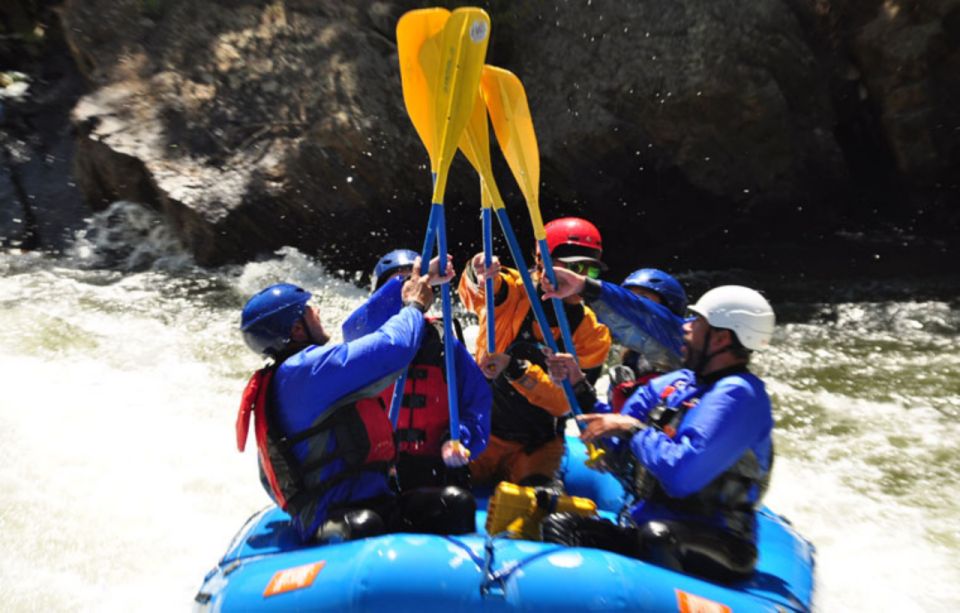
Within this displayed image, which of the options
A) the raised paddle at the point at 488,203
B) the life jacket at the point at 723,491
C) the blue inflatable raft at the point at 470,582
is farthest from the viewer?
the raised paddle at the point at 488,203

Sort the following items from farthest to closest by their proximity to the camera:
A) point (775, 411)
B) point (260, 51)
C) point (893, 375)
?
point (260, 51), point (893, 375), point (775, 411)

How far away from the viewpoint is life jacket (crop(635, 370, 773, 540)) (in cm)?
249

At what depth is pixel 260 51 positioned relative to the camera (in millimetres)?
8062

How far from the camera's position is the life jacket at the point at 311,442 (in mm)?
2584

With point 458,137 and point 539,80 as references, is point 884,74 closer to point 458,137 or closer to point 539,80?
point 539,80

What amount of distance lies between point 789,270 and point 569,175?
7.18 feet

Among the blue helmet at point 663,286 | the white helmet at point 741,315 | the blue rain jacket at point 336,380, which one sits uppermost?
the white helmet at point 741,315

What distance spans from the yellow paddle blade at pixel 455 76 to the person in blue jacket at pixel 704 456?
0.99 m

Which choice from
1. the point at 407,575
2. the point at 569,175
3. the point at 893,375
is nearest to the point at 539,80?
the point at 569,175

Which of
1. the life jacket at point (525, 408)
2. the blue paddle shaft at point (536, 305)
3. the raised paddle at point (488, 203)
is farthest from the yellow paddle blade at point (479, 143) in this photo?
the life jacket at point (525, 408)

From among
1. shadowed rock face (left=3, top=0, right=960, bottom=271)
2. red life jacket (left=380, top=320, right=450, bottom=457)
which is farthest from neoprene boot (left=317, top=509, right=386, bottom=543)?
shadowed rock face (left=3, top=0, right=960, bottom=271)

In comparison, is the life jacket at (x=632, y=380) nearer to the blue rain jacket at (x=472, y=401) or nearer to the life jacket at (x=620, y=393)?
the life jacket at (x=620, y=393)

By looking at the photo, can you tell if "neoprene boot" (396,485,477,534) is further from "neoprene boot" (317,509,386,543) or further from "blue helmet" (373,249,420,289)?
"blue helmet" (373,249,420,289)

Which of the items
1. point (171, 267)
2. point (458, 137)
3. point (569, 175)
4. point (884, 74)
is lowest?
point (171, 267)
